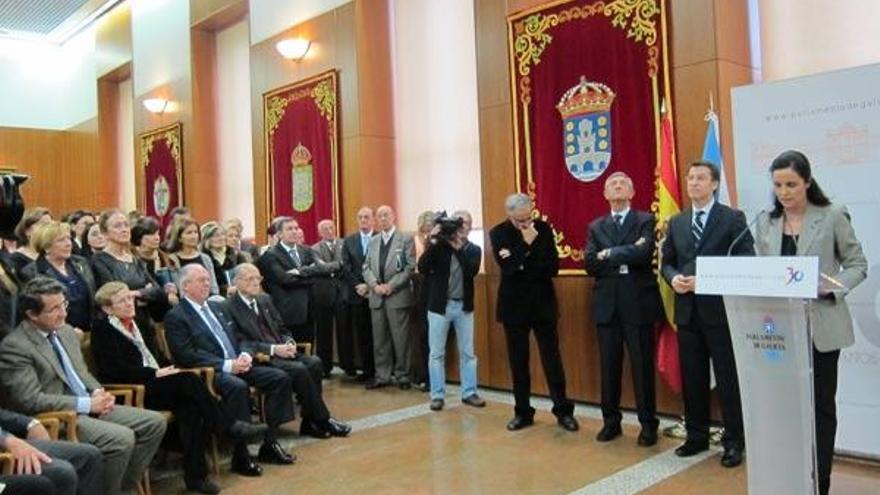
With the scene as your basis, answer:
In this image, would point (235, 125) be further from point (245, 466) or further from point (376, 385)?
point (245, 466)

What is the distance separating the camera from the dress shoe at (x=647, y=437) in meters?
3.97

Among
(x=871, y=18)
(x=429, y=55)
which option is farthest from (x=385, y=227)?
(x=871, y=18)

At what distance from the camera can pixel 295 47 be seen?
732 cm

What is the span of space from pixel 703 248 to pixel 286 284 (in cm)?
306

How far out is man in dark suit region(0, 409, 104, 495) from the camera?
8.48ft

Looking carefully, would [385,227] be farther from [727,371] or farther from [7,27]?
[7,27]

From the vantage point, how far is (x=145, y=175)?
9852 mm

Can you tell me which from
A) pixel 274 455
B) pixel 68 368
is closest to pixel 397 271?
pixel 274 455

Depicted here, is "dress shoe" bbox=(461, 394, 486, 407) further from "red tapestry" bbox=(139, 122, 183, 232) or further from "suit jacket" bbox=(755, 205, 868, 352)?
"red tapestry" bbox=(139, 122, 183, 232)

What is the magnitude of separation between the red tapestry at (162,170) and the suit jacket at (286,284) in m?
4.12

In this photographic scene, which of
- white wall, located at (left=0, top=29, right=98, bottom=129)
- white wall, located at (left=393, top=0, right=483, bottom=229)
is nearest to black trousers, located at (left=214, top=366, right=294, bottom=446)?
white wall, located at (left=393, top=0, right=483, bottom=229)

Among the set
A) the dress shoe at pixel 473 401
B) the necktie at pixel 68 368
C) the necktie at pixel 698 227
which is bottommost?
the dress shoe at pixel 473 401

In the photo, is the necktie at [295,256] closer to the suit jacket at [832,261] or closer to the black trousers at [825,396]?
the suit jacket at [832,261]

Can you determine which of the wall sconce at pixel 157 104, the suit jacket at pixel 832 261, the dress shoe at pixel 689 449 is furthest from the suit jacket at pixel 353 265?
the wall sconce at pixel 157 104
